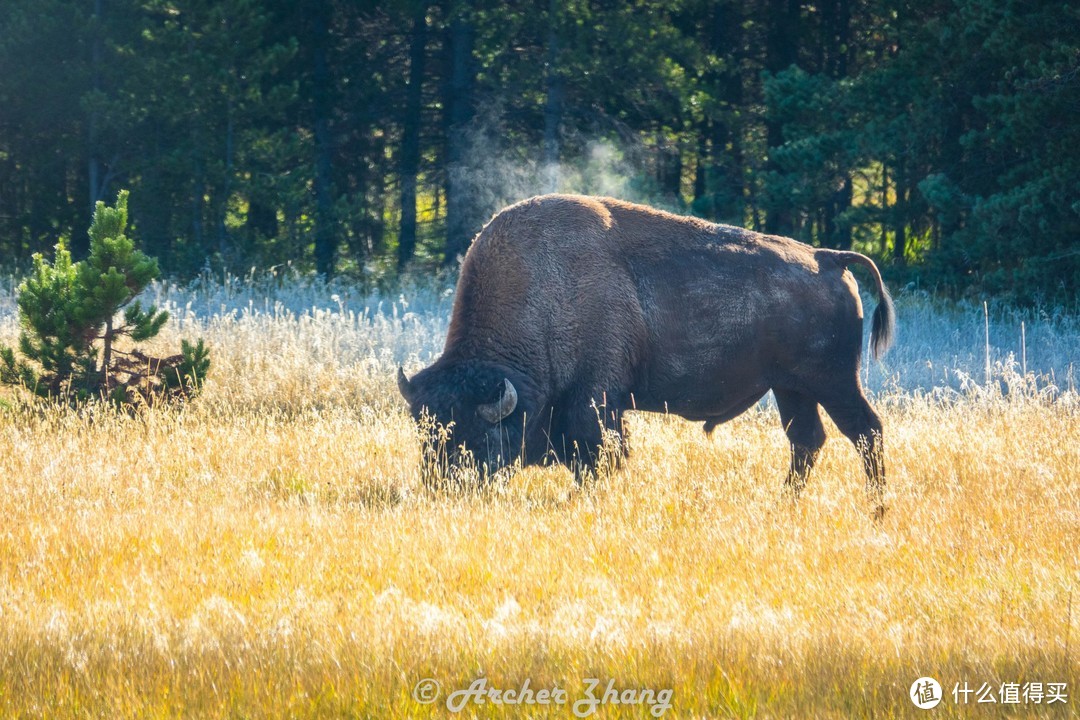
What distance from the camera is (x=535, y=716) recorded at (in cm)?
341

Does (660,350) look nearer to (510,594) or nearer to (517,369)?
(517,369)

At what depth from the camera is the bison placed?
7.30 m

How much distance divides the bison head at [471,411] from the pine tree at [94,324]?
294 centimetres

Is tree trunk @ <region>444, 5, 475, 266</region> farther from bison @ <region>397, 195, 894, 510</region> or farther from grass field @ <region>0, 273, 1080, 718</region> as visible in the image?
bison @ <region>397, 195, 894, 510</region>

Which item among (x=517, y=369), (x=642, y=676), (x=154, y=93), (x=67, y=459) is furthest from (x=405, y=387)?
(x=154, y=93)

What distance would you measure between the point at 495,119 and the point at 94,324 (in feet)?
43.8

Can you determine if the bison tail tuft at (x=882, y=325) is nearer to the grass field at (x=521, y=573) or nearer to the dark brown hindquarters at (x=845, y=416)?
Result: the dark brown hindquarters at (x=845, y=416)

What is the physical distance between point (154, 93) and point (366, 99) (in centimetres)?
416

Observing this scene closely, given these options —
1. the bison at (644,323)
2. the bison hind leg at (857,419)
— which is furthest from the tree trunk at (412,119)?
the bison hind leg at (857,419)

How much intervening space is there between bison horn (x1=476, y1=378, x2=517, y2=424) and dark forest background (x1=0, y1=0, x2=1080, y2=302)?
33.7 ft

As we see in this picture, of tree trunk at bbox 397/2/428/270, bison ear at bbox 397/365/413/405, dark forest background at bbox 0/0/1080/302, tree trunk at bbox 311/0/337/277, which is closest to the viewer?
bison ear at bbox 397/365/413/405

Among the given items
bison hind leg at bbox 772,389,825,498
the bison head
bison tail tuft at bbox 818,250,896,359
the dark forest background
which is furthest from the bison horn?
the dark forest background

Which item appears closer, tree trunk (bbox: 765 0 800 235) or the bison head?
the bison head

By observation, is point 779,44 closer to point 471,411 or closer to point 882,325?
point 882,325
